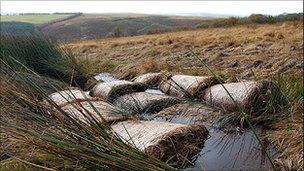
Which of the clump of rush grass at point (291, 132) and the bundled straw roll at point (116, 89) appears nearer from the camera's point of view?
the clump of rush grass at point (291, 132)

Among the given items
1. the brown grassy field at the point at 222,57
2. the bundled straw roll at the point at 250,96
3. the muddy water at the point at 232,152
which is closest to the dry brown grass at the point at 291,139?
the muddy water at the point at 232,152

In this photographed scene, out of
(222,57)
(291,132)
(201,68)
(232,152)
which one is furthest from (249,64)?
(291,132)

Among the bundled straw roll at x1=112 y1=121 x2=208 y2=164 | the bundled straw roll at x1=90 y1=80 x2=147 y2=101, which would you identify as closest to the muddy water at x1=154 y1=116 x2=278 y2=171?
the bundled straw roll at x1=112 y1=121 x2=208 y2=164

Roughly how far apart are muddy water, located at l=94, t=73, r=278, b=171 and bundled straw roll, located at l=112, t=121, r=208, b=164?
0.35 ft

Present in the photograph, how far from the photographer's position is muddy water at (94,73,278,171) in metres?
4.61

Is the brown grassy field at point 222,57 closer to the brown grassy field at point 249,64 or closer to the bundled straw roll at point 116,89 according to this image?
the brown grassy field at point 249,64

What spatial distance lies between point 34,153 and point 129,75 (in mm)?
8151

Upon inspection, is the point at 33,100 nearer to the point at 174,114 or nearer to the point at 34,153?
the point at 34,153

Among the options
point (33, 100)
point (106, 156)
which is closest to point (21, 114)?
point (33, 100)

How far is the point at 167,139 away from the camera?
467 centimetres

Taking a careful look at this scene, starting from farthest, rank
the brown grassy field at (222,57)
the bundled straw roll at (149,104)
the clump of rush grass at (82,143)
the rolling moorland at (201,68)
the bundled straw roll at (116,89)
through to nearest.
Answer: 1. the brown grassy field at (222,57)
2. the bundled straw roll at (116,89)
3. the bundled straw roll at (149,104)
4. the rolling moorland at (201,68)
5. the clump of rush grass at (82,143)

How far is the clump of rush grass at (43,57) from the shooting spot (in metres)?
10.3

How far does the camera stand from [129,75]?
1234cm

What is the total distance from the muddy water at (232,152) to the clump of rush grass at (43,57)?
530 cm
